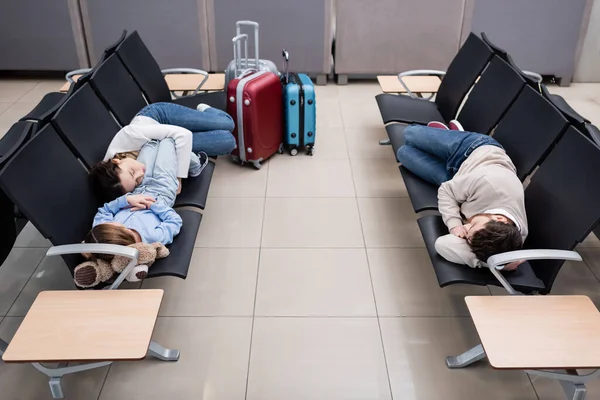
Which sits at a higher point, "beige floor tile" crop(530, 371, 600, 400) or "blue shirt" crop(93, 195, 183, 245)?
"blue shirt" crop(93, 195, 183, 245)

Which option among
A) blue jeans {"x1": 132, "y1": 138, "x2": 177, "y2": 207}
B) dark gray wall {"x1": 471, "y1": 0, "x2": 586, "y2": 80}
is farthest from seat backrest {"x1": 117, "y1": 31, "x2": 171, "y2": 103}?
dark gray wall {"x1": 471, "y1": 0, "x2": 586, "y2": 80}

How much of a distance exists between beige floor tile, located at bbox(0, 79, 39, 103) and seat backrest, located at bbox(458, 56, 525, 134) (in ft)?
13.9

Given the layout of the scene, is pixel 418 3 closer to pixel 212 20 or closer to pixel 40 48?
pixel 212 20

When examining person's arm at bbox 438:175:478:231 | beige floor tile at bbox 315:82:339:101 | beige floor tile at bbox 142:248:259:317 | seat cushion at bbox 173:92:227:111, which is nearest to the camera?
person's arm at bbox 438:175:478:231

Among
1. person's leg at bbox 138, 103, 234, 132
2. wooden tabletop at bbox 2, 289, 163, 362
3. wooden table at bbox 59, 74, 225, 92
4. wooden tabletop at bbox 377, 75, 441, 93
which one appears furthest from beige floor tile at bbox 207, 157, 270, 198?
wooden tabletop at bbox 2, 289, 163, 362

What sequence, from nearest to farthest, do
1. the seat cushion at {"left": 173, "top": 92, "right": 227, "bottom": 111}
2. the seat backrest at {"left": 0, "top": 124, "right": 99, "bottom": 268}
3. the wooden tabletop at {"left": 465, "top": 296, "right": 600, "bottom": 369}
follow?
the wooden tabletop at {"left": 465, "top": 296, "right": 600, "bottom": 369} → the seat backrest at {"left": 0, "top": 124, "right": 99, "bottom": 268} → the seat cushion at {"left": 173, "top": 92, "right": 227, "bottom": 111}

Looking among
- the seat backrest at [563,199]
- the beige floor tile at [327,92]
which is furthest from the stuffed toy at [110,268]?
the beige floor tile at [327,92]

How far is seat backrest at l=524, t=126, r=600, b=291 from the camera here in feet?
7.01

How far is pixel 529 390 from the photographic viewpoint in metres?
2.21

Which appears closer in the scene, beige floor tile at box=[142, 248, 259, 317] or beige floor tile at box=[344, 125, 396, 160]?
beige floor tile at box=[142, 248, 259, 317]

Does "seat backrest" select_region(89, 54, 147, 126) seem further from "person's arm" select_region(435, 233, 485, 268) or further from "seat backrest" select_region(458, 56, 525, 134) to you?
"seat backrest" select_region(458, 56, 525, 134)

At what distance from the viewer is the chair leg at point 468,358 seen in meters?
2.27

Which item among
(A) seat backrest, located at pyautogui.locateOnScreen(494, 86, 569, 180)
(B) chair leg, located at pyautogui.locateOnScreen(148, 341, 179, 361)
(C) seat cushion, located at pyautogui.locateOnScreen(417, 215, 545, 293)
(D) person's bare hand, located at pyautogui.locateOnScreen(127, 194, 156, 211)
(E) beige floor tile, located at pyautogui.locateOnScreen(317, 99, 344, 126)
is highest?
(A) seat backrest, located at pyautogui.locateOnScreen(494, 86, 569, 180)

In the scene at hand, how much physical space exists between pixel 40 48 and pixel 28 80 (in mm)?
454
